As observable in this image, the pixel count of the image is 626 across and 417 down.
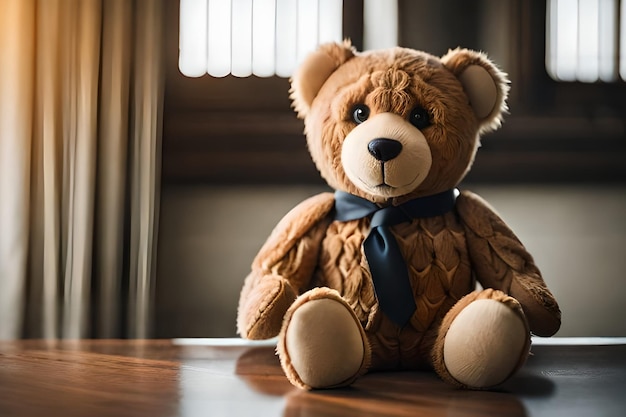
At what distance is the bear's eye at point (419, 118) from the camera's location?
100 cm

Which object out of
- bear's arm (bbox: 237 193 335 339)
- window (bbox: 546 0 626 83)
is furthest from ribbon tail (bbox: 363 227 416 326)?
window (bbox: 546 0 626 83)

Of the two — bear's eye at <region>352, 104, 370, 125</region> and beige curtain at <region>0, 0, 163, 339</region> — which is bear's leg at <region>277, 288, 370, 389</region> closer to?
bear's eye at <region>352, 104, 370, 125</region>

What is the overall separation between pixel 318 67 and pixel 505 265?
380 millimetres

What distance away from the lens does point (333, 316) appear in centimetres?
87

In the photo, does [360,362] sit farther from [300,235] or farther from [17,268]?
[17,268]

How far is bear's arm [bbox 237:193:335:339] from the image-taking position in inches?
38.2

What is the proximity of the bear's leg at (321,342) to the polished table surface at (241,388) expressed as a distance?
0.09 feet

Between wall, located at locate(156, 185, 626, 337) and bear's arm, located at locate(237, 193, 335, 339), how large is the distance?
0.61 metres

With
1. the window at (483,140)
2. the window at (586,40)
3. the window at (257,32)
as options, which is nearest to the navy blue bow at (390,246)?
the window at (483,140)

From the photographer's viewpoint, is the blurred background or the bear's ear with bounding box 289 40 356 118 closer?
the bear's ear with bounding box 289 40 356 118

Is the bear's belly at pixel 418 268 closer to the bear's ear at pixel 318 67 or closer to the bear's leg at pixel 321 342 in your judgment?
the bear's leg at pixel 321 342

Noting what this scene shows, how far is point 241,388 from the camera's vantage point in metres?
0.97

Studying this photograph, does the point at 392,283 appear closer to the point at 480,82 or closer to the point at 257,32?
the point at 480,82

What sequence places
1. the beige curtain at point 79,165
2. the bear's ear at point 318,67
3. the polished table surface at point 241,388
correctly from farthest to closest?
the beige curtain at point 79,165 → the bear's ear at point 318,67 → the polished table surface at point 241,388
